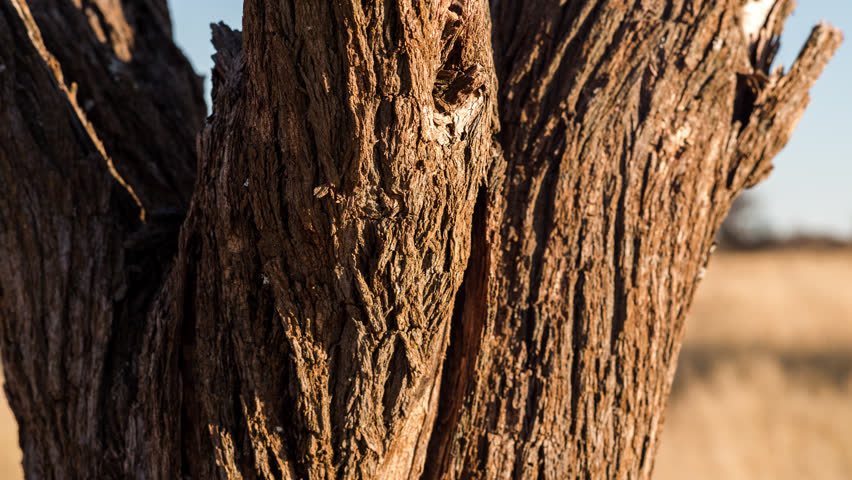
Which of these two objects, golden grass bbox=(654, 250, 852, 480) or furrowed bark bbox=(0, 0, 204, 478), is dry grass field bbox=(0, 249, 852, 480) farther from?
furrowed bark bbox=(0, 0, 204, 478)

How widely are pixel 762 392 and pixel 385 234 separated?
24.8 feet

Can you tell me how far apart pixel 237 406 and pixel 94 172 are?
718 millimetres

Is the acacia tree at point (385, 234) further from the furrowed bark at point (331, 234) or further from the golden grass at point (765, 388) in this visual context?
the golden grass at point (765, 388)

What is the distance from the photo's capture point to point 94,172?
5.79 ft

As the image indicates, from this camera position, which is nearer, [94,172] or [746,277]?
[94,172]

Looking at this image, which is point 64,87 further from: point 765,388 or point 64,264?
point 765,388

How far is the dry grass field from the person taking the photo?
21.2 ft

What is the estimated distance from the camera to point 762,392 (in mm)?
7742

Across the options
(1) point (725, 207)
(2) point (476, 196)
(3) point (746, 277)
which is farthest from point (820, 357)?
(2) point (476, 196)

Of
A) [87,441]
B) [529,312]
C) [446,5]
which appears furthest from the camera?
[87,441]

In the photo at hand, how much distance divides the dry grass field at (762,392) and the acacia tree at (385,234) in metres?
5.29

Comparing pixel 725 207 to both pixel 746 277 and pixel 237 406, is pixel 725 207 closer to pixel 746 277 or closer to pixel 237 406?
pixel 237 406

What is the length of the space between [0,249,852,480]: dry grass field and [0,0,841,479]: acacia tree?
17.3 ft

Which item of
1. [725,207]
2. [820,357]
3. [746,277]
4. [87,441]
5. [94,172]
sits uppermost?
[746,277]
